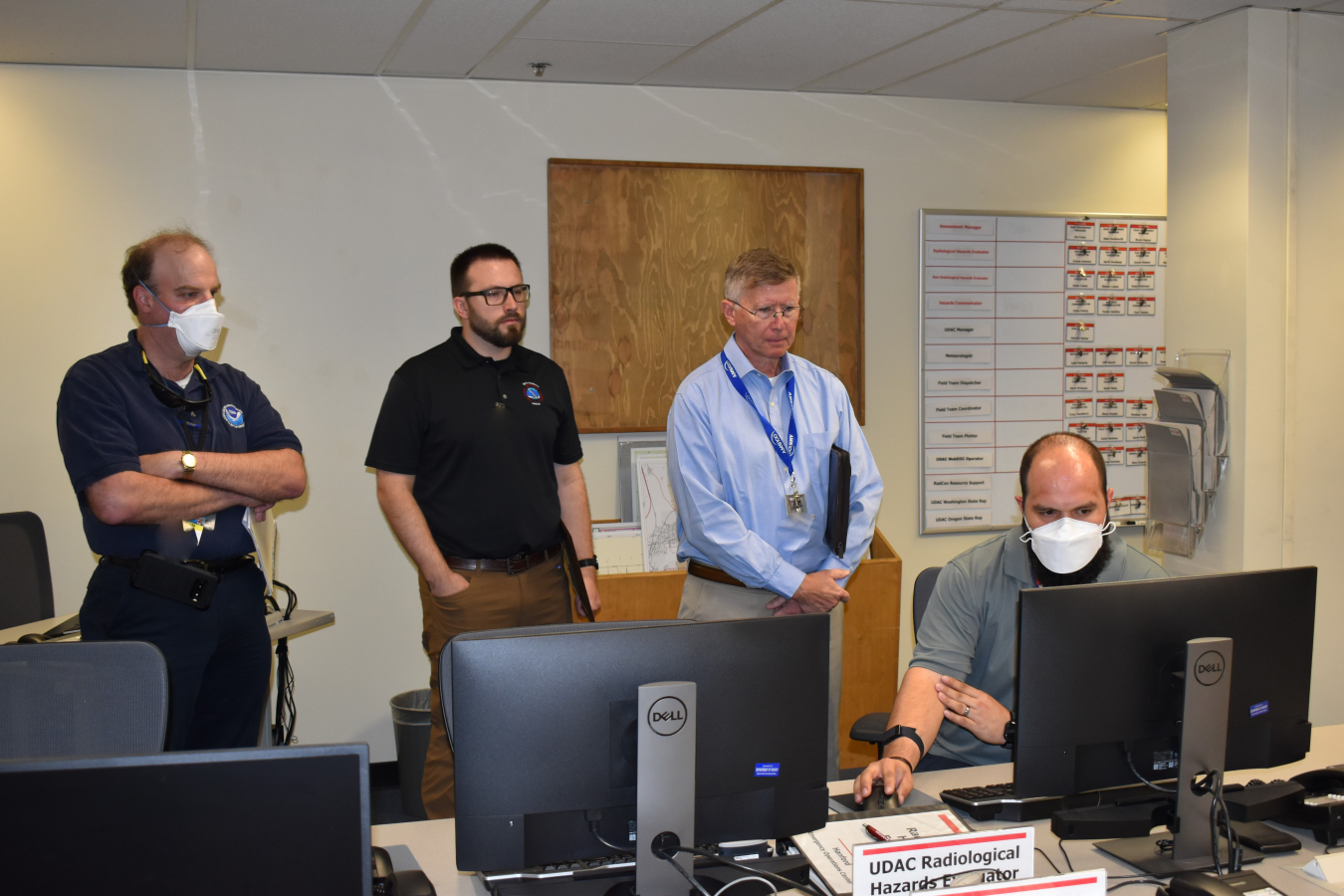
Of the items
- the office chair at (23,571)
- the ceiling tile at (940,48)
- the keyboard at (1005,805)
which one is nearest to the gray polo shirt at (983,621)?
the keyboard at (1005,805)

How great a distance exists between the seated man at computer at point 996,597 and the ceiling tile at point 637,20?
1861 mm

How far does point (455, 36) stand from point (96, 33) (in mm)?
1149

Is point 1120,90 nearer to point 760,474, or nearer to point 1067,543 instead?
point 760,474

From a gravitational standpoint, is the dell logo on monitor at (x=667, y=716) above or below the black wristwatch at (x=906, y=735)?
above

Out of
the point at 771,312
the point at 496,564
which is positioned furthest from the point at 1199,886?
the point at 496,564

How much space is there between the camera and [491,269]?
3094mm

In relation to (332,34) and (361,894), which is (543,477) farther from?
(361,894)

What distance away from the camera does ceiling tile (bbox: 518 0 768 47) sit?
10.4 feet

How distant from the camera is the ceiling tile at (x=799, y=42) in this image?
329cm

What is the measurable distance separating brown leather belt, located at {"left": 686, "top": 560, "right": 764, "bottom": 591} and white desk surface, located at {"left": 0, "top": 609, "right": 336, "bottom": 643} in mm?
1198

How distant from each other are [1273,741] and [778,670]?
0.95m

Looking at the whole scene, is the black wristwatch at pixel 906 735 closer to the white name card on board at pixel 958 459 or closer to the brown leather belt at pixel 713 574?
the brown leather belt at pixel 713 574

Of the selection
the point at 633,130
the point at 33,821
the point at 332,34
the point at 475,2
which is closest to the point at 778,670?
the point at 33,821

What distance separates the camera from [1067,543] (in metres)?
2.09
